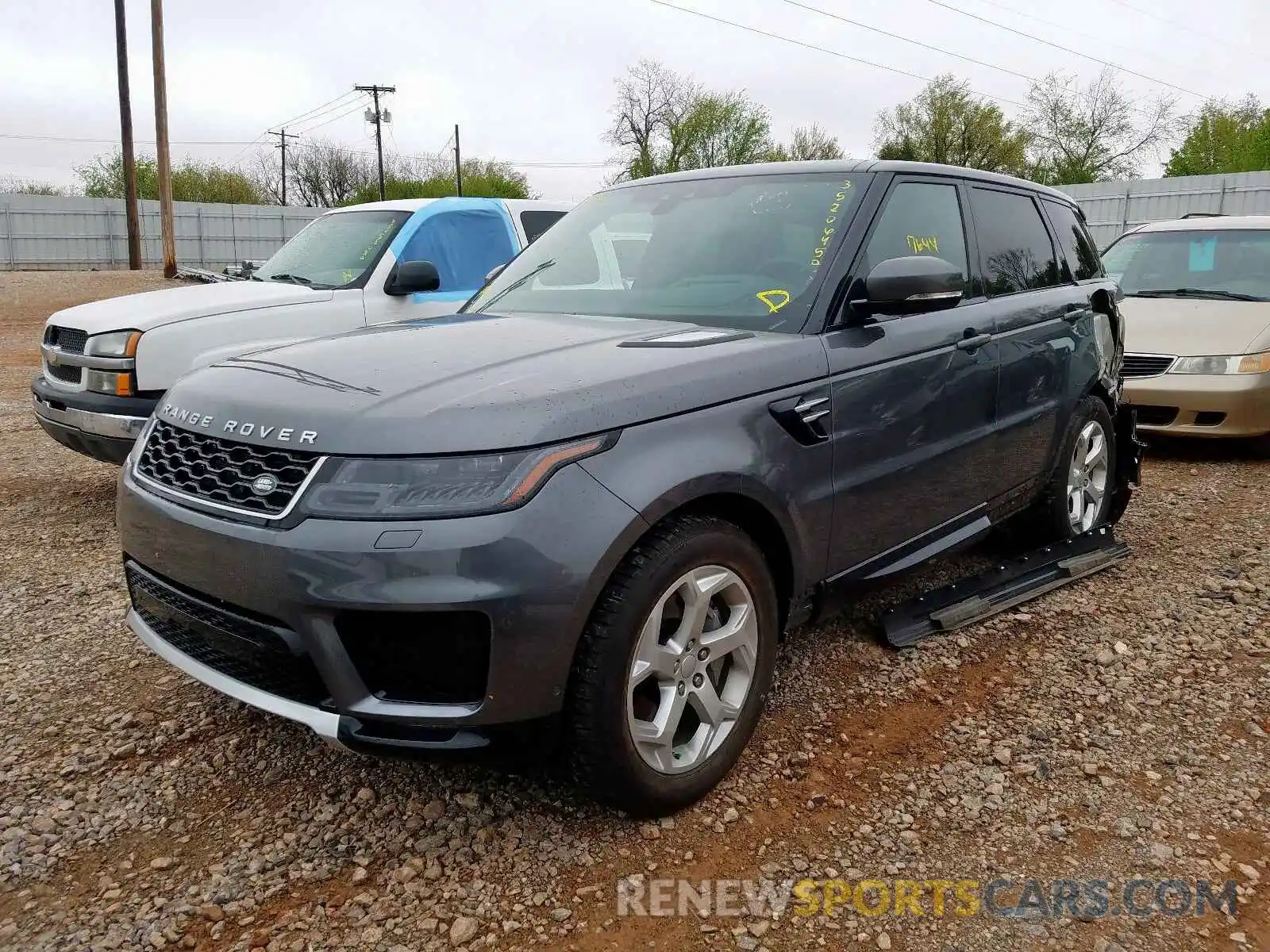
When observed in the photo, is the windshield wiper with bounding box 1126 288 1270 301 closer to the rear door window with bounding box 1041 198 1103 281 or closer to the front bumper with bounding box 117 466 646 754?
the rear door window with bounding box 1041 198 1103 281

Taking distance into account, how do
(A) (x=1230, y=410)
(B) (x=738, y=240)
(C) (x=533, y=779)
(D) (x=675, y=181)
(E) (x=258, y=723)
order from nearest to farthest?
(C) (x=533, y=779) → (E) (x=258, y=723) → (B) (x=738, y=240) → (D) (x=675, y=181) → (A) (x=1230, y=410)

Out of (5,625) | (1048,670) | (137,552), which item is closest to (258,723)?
(137,552)

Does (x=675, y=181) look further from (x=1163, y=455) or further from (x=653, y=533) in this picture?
(x=1163, y=455)

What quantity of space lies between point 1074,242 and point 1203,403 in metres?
2.71

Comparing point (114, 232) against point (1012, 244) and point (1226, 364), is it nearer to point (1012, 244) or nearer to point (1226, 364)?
point (1226, 364)

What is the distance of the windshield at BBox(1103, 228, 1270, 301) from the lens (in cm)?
747

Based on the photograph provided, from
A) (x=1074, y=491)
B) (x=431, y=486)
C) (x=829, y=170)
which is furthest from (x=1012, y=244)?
(x=431, y=486)

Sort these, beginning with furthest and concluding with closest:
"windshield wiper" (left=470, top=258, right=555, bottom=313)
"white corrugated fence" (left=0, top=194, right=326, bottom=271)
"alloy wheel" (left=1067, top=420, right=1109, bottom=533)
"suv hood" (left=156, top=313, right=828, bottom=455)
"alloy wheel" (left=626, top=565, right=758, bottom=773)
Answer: "white corrugated fence" (left=0, top=194, right=326, bottom=271), "alloy wheel" (left=1067, top=420, right=1109, bottom=533), "windshield wiper" (left=470, top=258, right=555, bottom=313), "alloy wheel" (left=626, top=565, right=758, bottom=773), "suv hood" (left=156, top=313, right=828, bottom=455)

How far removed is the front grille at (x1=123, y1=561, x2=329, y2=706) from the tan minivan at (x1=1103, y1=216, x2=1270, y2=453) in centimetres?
652

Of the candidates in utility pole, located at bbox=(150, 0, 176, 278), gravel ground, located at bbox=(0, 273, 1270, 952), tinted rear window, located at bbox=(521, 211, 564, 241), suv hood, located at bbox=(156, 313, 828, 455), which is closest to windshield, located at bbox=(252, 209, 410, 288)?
tinted rear window, located at bbox=(521, 211, 564, 241)

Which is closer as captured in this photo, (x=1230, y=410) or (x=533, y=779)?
(x=533, y=779)

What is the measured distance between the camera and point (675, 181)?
3822 millimetres

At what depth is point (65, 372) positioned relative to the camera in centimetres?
553

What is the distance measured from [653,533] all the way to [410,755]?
0.77m
